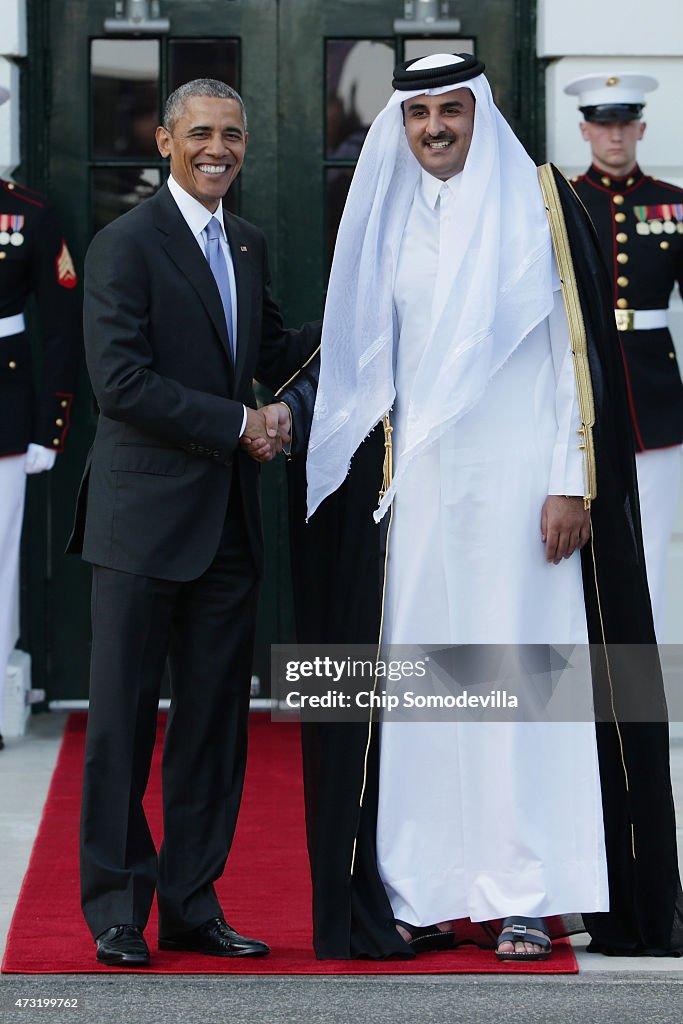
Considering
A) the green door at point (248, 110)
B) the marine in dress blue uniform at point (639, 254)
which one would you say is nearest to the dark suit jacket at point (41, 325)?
the green door at point (248, 110)

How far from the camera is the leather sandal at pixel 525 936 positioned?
3785 mm

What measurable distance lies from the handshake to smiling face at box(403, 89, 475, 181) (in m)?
0.61

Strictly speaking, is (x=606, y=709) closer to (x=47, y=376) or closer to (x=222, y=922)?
(x=222, y=922)

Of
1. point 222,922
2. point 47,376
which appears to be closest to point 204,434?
point 222,922

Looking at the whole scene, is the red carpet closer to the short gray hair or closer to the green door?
the green door

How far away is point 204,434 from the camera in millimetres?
3723

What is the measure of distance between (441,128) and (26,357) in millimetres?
2455

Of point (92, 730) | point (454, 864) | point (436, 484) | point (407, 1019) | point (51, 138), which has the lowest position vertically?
point (407, 1019)

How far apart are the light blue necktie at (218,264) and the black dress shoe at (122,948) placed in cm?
123

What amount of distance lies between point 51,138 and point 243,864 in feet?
9.76

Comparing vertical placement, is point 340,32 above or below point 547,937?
above

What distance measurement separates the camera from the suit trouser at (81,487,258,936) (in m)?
3.77

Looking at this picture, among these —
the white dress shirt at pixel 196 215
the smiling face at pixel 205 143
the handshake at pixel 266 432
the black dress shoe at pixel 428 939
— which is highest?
the smiling face at pixel 205 143

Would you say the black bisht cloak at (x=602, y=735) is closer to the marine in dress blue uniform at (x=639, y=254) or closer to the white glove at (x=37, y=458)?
the marine in dress blue uniform at (x=639, y=254)
